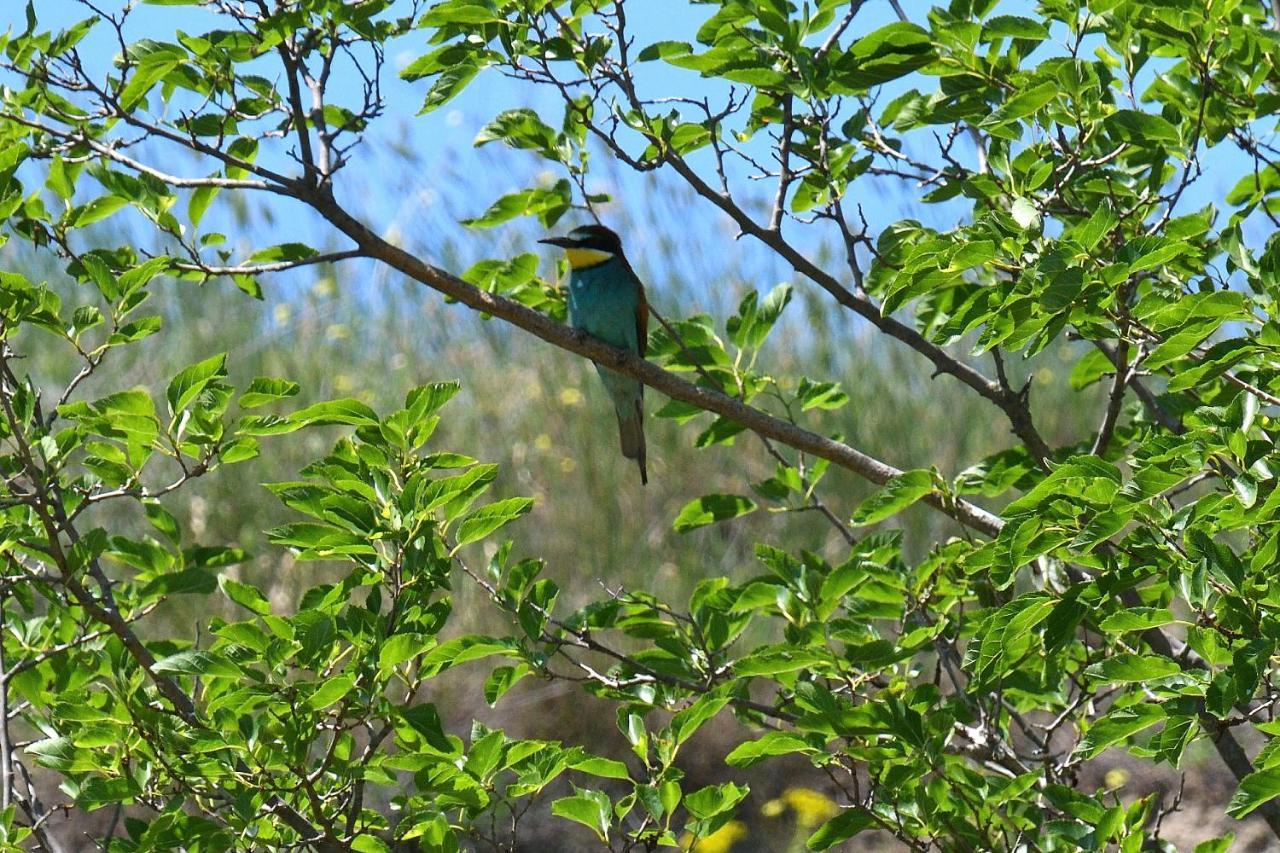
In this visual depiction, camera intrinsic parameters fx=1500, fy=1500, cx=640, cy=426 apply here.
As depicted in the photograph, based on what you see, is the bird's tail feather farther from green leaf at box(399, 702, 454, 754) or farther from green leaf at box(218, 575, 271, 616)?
green leaf at box(399, 702, 454, 754)

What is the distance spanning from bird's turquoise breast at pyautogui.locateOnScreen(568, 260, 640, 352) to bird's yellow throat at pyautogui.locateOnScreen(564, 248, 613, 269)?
0.10 m

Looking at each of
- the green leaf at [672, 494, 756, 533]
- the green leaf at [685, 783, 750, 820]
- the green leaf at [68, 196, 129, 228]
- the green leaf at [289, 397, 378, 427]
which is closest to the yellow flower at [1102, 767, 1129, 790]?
the green leaf at [672, 494, 756, 533]

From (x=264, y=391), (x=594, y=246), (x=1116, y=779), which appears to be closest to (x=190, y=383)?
(x=264, y=391)

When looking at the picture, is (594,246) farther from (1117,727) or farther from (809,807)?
(1117,727)

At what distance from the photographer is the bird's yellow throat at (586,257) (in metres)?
4.80

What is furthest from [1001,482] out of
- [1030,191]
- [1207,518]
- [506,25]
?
[506,25]

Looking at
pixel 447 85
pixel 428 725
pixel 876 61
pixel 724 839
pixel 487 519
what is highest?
pixel 447 85

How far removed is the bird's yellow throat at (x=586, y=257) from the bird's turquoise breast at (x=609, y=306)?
10 centimetres

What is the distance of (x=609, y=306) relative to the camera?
182 inches

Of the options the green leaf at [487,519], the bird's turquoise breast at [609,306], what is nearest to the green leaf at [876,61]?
the green leaf at [487,519]

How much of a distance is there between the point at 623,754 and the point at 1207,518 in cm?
335

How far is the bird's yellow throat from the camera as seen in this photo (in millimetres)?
4797

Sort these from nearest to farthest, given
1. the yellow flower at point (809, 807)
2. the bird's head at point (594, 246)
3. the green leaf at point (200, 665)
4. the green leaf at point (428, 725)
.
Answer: the green leaf at point (200, 665)
the green leaf at point (428, 725)
the yellow flower at point (809, 807)
the bird's head at point (594, 246)

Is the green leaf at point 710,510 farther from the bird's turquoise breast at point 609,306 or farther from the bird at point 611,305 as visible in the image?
the bird's turquoise breast at point 609,306
